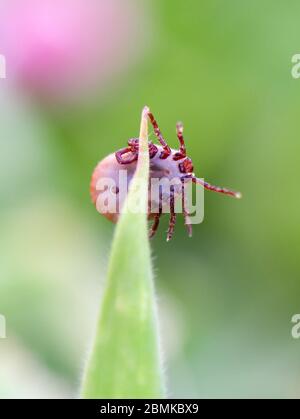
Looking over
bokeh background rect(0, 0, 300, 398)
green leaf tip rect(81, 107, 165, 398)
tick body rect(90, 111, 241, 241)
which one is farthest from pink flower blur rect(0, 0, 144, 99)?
green leaf tip rect(81, 107, 165, 398)

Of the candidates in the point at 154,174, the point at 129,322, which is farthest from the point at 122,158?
the point at 129,322

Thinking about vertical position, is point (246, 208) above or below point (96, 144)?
below

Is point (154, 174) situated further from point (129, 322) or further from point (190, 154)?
point (190, 154)

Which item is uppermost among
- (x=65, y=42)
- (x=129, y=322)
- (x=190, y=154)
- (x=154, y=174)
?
(x=65, y=42)

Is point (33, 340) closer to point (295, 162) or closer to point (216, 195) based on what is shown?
point (216, 195)

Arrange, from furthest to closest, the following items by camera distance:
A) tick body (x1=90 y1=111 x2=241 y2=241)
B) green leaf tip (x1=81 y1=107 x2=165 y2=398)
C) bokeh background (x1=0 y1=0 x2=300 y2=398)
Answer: bokeh background (x1=0 y1=0 x2=300 y2=398), tick body (x1=90 y1=111 x2=241 y2=241), green leaf tip (x1=81 y1=107 x2=165 y2=398)

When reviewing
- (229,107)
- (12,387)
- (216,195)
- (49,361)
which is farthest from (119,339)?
(229,107)

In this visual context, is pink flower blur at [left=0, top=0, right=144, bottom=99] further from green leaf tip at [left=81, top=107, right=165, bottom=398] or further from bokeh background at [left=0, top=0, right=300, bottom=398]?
green leaf tip at [left=81, top=107, right=165, bottom=398]
